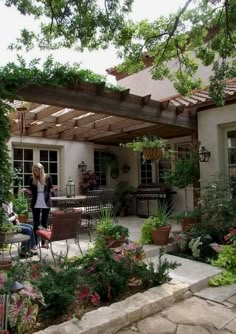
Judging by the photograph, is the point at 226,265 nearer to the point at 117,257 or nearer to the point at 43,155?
the point at 117,257

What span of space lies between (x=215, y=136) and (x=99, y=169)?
5.09 metres

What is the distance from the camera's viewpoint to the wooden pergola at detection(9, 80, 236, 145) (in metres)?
4.78

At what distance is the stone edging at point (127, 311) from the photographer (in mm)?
2736

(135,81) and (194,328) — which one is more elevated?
(135,81)

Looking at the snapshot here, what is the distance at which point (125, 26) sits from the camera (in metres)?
4.94

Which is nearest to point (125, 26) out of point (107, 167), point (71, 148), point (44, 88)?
point (44, 88)

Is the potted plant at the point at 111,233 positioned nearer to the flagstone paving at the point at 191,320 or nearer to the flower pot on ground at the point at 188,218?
the flagstone paving at the point at 191,320

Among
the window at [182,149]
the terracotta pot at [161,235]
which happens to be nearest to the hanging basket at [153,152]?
the terracotta pot at [161,235]

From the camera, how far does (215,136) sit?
655 cm

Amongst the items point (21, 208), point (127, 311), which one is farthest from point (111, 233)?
point (21, 208)

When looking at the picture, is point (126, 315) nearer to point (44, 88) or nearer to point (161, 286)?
point (161, 286)

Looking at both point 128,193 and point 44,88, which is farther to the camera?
point 128,193

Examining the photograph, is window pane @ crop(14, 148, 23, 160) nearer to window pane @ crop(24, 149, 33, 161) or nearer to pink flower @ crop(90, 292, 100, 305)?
window pane @ crop(24, 149, 33, 161)

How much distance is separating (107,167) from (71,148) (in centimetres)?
163
